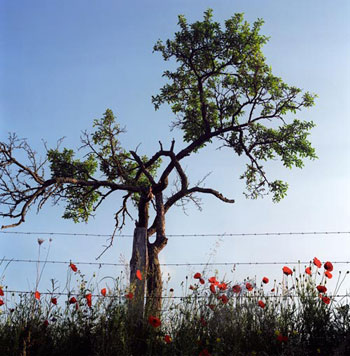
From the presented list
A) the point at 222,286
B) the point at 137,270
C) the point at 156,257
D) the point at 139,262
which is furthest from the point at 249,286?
the point at 156,257

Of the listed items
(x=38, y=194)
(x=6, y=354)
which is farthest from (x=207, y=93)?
(x=6, y=354)

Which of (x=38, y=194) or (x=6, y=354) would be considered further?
(x=38, y=194)

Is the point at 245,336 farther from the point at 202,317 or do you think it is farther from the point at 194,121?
the point at 194,121

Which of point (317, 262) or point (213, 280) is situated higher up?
point (317, 262)

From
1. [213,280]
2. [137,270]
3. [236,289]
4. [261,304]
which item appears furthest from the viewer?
[137,270]

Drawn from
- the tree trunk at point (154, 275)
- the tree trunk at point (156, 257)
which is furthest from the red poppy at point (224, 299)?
the tree trunk at point (154, 275)

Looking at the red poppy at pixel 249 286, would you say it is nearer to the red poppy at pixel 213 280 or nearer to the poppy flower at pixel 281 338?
the red poppy at pixel 213 280

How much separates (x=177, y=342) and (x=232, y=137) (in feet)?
28.6

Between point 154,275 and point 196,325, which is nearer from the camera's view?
point 196,325

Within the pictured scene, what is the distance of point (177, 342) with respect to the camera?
5.84 meters

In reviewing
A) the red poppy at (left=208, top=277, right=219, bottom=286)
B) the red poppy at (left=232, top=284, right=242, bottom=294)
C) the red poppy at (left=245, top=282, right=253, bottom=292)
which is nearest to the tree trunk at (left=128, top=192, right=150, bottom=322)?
the red poppy at (left=208, top=277, right=219, bottom=286)

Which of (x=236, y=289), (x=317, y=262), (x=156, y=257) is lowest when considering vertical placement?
(x=236, y=289)

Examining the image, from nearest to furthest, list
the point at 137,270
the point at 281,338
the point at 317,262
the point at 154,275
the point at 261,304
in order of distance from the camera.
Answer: the point at 281,338 → the point at 261,304 → the point at 317,262 → the point at 137,270 → the point at 154,275

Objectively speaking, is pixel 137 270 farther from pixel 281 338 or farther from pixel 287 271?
pixel 281 338
